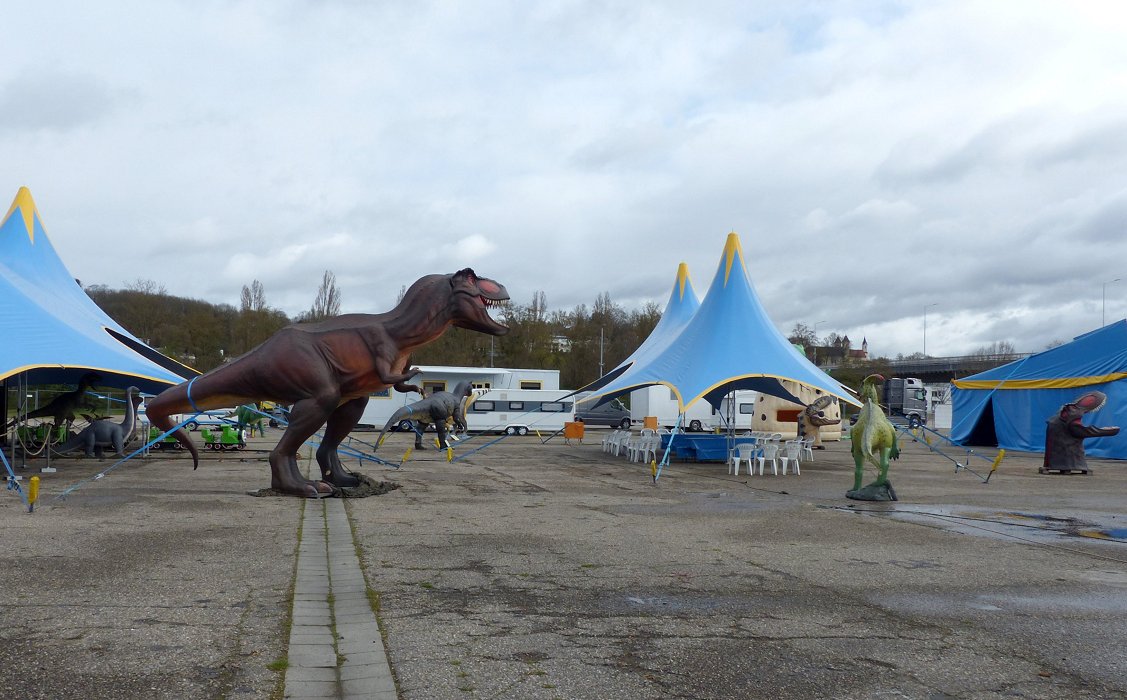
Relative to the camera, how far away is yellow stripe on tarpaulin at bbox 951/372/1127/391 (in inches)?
846

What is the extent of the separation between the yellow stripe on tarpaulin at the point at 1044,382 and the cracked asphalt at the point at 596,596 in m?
11.2

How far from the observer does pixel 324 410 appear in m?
A: 11.5

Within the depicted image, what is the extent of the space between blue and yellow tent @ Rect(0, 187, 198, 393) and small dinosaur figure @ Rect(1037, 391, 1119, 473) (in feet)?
51.7

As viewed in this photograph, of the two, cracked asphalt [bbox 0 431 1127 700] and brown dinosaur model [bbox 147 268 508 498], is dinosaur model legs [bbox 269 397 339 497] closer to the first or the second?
brown dinosaur model [bbox 147 268 508 498]

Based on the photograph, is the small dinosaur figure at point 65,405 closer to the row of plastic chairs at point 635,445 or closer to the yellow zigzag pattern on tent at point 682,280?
the row of plastic chairs at point 635,445

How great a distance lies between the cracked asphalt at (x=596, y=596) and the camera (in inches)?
167

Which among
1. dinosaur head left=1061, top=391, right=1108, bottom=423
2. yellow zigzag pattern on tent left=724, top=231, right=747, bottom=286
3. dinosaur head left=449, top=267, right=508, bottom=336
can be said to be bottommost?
dinosaur head left=1061, top=391, right=1108, bottom=423

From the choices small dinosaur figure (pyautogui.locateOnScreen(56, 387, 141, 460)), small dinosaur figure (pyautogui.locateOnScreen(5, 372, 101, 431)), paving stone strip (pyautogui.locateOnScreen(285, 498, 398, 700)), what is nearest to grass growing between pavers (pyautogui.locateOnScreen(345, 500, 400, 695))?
paving stone strip (pyautogui.locateOnScreen(285, 498, 398, 700))

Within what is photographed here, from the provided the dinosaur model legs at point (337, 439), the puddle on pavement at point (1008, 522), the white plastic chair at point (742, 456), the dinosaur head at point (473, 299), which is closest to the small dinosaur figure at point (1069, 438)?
the white plastic chair at point (742, 456)

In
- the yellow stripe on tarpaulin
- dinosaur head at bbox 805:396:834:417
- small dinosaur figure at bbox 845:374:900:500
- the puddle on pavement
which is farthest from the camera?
dinosaur head at bbox 805:396:834:417

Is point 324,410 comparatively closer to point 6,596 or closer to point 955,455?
point 6,596

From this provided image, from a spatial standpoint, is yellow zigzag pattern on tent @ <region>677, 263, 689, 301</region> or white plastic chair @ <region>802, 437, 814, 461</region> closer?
white plastic chair @ <region>802, 437, 814, 461</region>

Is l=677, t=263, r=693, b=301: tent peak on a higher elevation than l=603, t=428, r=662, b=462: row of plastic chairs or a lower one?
higher

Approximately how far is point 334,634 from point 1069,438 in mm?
16573
